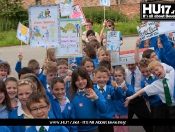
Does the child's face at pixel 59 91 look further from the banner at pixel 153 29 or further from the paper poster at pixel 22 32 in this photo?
the paper poster at pixel 22 32

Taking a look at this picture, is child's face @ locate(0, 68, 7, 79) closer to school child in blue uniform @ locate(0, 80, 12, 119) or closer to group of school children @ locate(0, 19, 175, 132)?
group of school children @ locate(0, 19, 175, 132)

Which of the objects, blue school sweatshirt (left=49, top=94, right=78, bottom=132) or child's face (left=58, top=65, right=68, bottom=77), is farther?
child's face (left=58, top=65, right=68, bottom=77)

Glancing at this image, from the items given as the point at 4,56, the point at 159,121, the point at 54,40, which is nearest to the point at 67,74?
the point at 54,40

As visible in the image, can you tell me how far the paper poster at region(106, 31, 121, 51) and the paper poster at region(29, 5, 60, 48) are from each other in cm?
119

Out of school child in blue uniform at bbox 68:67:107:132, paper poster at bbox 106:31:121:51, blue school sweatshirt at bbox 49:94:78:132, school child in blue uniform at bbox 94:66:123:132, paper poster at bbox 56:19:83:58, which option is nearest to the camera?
blue school sweatshirt at bbox 49:94:78:132

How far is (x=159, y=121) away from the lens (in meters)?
1.16

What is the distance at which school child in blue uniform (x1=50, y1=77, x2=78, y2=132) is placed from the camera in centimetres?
313

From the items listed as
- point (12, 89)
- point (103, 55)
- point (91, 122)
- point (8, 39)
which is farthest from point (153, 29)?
point (8, 39)

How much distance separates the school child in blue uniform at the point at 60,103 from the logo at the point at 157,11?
1.97 m

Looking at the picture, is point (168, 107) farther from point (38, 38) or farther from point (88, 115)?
point (38, 38)

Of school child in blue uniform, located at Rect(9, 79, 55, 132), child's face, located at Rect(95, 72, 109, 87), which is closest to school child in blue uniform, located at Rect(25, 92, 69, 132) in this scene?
school child in blue uniform, located at Rect(9, 79, 55, 132)

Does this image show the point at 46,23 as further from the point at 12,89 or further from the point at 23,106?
the point at 23,106

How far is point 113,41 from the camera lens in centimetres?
524

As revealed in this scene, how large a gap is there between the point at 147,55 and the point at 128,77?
1.33 feet
